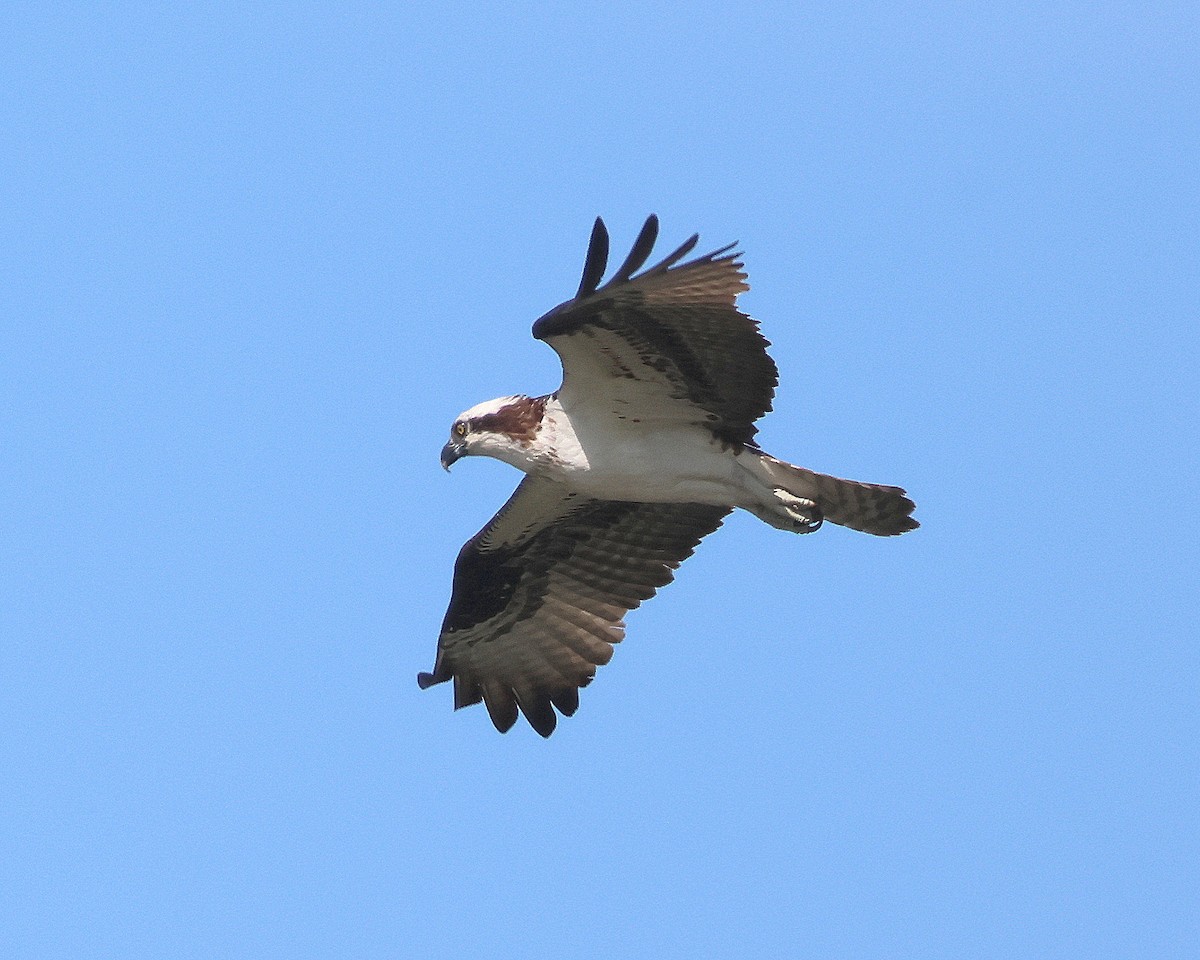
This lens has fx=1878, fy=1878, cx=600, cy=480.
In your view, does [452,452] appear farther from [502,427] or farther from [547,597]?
[547,597]

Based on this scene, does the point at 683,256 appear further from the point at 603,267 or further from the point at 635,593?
the point at 635,593

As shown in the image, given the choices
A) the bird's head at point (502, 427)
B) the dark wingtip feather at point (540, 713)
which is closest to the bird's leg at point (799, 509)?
the bird's head at point (502, 427)

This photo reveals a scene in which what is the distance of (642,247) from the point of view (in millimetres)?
9164

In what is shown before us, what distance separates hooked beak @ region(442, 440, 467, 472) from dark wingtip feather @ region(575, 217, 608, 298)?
1.48 meters

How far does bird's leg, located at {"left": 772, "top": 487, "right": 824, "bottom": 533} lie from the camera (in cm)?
1045

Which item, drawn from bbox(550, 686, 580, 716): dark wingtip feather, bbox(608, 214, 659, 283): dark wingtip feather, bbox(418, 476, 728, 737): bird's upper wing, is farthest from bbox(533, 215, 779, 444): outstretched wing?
bbox(550, 686, 580, 716): dark wingtip feather

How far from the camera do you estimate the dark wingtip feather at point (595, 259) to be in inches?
361

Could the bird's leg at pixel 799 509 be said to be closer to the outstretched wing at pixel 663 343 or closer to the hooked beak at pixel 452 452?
the outstretched wing at pixel 663 343

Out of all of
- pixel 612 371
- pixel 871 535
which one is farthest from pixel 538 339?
pixel 871 535

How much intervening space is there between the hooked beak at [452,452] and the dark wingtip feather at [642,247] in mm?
1699

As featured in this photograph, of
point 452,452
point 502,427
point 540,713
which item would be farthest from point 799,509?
point 540,713

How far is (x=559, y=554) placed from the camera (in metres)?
11.7

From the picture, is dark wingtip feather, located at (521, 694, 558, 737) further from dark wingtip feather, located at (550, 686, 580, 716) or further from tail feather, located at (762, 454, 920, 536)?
tail feather, located at (762, 454, 920, 536)

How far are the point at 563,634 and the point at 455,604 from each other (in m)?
0.70
